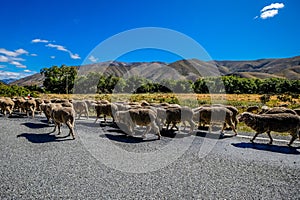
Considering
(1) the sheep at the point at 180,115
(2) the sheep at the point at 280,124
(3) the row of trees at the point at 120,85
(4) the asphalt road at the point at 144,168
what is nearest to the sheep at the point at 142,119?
(4) the asphalt road at the point at 144,168

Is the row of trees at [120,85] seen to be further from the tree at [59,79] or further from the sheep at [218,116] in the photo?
the sheep at [218,116]

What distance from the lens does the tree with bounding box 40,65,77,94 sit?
81.8 m

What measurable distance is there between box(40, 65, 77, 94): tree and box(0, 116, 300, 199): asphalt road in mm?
76159

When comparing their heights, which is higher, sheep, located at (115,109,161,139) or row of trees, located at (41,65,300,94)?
row of trees, located at (41,65,300,94)

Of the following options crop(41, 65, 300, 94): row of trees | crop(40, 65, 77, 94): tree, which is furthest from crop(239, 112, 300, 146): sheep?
crop(40, 65, 77, 94): tree

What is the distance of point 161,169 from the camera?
7.10 metres

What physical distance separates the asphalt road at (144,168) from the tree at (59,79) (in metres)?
76.2

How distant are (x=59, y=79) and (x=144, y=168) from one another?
8610 centimetres

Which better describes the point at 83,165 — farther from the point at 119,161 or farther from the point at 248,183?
the point at 248,183

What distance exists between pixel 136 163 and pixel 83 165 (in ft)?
6.30

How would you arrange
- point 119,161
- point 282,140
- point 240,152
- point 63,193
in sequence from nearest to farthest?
point 63,193 → point 119,161 → point 240,152 → point 282,140

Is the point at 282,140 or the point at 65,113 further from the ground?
the point at 65,113

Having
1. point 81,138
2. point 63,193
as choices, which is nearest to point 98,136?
point 81,138

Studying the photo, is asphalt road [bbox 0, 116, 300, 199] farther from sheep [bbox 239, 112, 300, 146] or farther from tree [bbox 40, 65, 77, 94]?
tree [bbox 40, 65, 77, 94]
